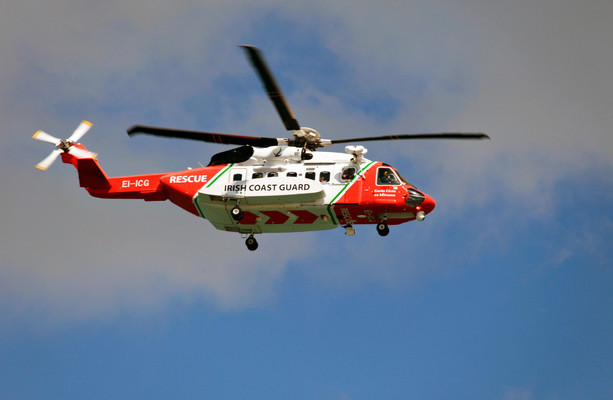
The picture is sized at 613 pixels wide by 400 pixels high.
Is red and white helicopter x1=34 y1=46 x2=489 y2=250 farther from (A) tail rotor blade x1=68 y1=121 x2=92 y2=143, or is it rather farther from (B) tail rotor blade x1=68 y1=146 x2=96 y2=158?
(A) tail rotor blade x1=68 y1=121 x2=92 y2=143

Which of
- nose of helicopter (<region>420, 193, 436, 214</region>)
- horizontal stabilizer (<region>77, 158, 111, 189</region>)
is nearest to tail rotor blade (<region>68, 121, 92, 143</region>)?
horizontal stabilizer (<region>77, 158, 111, 189</region>)

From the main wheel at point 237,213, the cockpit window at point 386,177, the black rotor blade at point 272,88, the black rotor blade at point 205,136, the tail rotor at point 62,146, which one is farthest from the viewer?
the tail rotor at point 62,146

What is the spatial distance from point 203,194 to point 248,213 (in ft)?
6.21

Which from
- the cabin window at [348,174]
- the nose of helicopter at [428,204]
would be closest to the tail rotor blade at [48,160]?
the cabin window at [348,174]

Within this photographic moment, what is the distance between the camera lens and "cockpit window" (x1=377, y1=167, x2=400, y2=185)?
33.3m

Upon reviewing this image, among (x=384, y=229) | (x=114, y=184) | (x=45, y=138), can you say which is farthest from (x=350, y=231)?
(x=45, y=138)

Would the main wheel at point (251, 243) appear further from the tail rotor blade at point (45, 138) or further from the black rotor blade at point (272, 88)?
the tail rotor blade at point (45, 138)

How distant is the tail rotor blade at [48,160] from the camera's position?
36500mm

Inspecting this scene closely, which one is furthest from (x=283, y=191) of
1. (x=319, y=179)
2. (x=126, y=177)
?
(x=126, y=177)

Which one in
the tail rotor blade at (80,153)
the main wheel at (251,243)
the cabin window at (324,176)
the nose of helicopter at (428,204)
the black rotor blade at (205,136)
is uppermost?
the tail rotor blade at (80,153)

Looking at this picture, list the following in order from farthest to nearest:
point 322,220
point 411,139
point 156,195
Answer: point 156,195 → point 322,220 → point 411,139

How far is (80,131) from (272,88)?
486 inches

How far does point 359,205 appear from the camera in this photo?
32906 millimetres

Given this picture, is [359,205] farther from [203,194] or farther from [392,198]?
[203,194]
